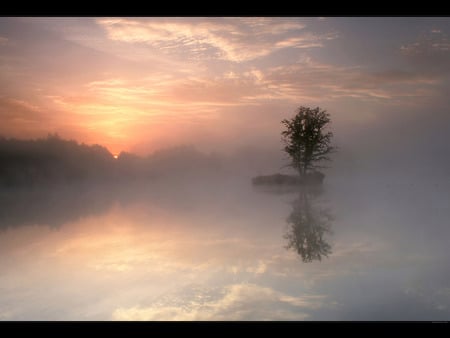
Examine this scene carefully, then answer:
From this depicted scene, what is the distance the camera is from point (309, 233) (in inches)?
249

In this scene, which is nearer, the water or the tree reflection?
the water

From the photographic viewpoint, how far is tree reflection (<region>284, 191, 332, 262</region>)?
524 centimetres

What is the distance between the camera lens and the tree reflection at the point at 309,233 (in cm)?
524

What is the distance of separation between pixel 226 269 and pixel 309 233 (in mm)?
2162

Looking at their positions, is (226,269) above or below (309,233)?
below

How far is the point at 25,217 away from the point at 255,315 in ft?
26.5

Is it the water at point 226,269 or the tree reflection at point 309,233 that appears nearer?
the water at point 226,269

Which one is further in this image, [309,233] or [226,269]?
[309,233]

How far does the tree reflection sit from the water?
0.17 feet

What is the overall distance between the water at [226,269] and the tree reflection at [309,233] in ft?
0.17

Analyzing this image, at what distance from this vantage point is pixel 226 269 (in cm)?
475

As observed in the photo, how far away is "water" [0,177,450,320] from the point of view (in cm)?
347

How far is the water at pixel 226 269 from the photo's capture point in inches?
137
